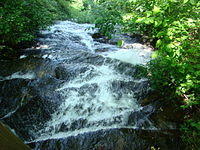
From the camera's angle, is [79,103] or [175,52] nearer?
[175,52]

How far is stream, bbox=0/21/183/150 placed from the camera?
3621 millimetres

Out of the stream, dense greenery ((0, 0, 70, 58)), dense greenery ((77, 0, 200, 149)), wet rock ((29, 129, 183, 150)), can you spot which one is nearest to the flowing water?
the stream

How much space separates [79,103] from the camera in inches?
175

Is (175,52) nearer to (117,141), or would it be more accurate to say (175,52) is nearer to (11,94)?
(117,141)

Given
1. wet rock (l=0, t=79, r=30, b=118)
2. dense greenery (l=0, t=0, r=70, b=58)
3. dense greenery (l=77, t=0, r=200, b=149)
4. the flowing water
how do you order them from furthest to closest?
dense greenery (l=0, t=0, r=70, b=58) < wet rock (l=0, t=79, r=30, b=118) < the flowing water < dense greenery (l=77, t=0, r=200, b=149)

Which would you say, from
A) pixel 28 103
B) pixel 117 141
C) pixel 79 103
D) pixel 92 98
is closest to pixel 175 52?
pixel 117 141

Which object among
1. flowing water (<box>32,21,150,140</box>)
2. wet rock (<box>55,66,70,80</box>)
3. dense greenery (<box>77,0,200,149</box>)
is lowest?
flowing water (<box>32,21,150,140</box>)

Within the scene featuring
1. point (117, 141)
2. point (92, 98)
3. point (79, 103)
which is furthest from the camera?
point (92, 98)

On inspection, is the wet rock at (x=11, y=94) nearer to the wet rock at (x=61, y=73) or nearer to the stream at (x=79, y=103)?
the stream at (x=79, y=103)

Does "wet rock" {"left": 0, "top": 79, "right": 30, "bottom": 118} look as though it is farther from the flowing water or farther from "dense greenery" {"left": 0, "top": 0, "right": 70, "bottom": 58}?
"dense greenery" {"left": 0, "top": 0, "right": 70, "bottom": 58}

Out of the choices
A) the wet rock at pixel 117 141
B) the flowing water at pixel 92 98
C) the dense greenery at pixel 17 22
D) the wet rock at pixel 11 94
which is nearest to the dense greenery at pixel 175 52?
the wet rock at pixel 117 141

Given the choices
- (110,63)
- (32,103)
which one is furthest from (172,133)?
(32,103)

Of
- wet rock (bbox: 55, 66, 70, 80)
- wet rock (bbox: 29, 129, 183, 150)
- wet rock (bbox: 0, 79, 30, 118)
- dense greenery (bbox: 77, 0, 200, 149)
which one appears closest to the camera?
dense greenery (bbox: 77, 0, 200, 149)

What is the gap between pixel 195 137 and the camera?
3.36 m
